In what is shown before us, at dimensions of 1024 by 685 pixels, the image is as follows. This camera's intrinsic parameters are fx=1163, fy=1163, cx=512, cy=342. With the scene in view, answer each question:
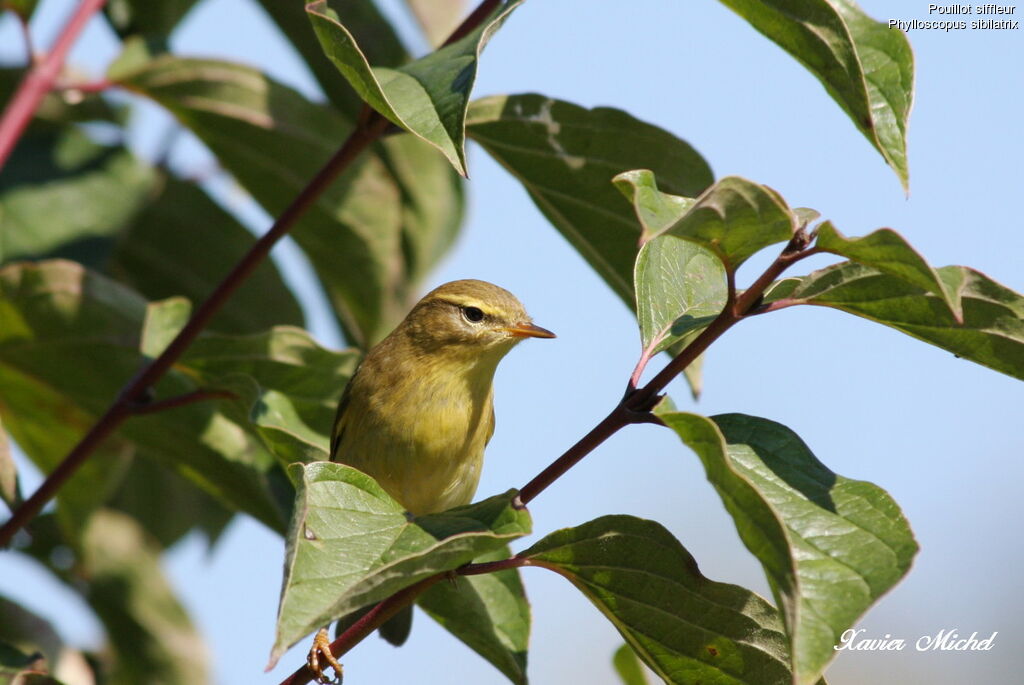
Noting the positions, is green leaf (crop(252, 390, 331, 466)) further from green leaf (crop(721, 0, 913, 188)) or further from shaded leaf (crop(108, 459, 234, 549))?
shaded leaf (crop(108, 459, 234, 549))

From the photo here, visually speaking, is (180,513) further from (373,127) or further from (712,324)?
(712,324)

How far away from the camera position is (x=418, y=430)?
325cm

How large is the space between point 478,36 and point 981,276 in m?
0.84

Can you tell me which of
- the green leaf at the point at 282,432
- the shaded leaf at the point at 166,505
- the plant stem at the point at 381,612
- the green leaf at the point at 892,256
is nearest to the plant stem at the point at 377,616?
the plant stem at the point at 381,612

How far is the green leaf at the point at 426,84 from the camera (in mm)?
1715

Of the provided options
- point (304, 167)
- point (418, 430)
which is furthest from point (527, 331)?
point (304, 167)

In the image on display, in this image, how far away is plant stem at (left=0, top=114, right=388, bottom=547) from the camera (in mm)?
2428

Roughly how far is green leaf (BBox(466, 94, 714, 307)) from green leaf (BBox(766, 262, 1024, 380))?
804 mm

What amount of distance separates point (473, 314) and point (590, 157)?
Answer: 122 centimetres

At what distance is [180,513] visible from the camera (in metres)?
3.88

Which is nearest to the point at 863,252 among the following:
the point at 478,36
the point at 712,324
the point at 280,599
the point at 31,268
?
the point at 712,324

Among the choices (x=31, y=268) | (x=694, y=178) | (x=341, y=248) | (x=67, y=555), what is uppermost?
(x=694, y=178)

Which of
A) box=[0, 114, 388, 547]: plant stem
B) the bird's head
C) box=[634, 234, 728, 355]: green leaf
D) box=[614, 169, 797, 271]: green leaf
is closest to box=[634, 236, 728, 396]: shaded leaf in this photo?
box=[634, 234, 728, 355]: green leaf

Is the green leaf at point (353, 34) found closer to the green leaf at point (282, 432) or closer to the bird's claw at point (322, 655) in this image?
the green leaf at point (282, 432)
